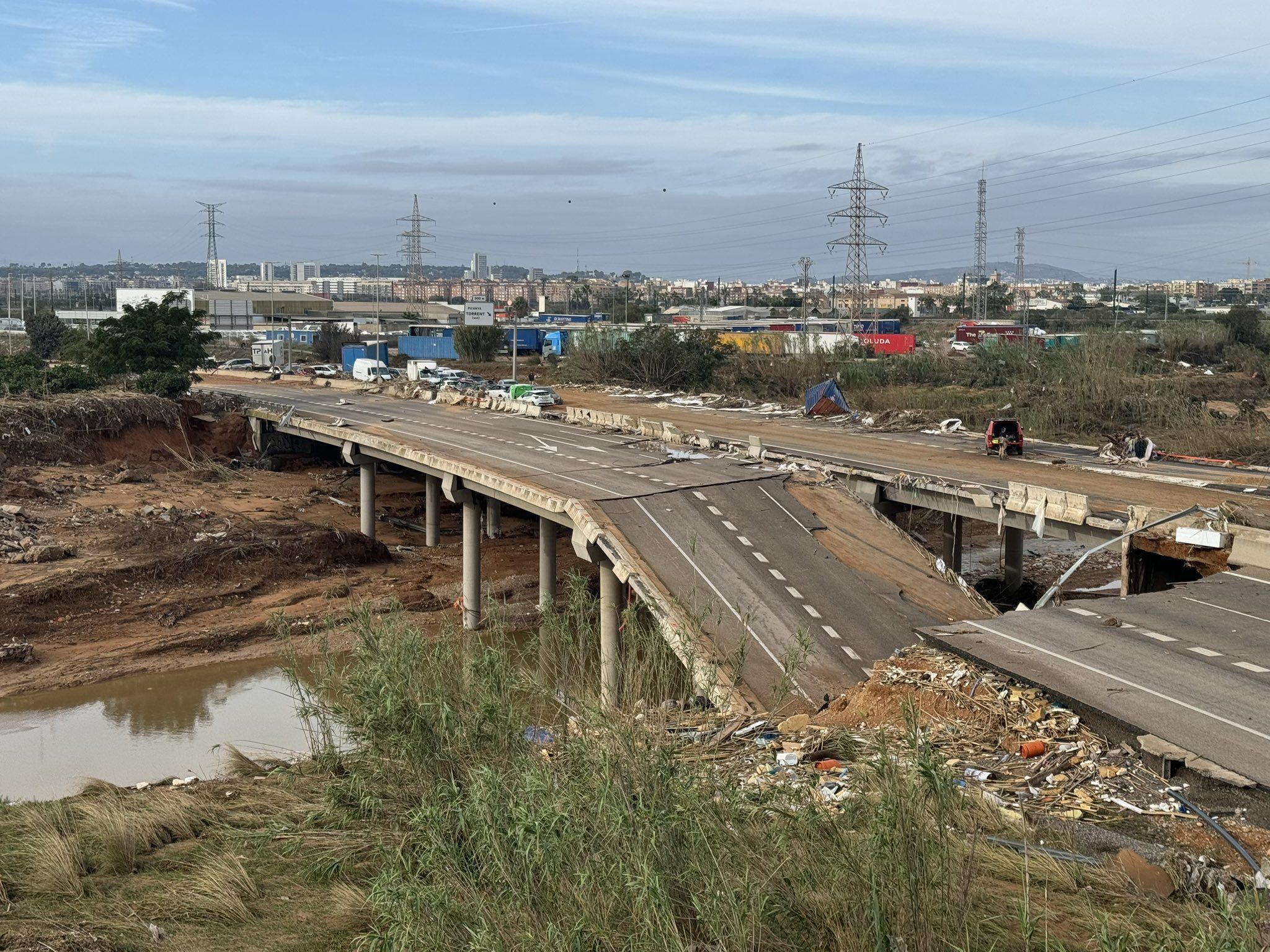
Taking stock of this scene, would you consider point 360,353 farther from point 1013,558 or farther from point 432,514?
point 1013,558

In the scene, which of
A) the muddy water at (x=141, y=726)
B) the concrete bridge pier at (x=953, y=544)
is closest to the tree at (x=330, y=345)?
the muddy water at (x=141, y=726)

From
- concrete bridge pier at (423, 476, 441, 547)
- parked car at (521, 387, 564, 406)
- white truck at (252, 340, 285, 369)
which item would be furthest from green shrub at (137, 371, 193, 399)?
white truck at (252, 340, 285, 369)

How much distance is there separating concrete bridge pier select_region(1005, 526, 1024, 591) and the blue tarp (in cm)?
1747

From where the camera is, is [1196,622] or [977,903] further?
[1196,622]

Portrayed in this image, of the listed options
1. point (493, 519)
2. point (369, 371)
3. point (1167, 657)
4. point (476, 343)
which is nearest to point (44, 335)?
point (476, 343)

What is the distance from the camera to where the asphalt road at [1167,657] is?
13805 millimetres

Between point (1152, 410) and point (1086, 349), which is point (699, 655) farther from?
point (1086, 349)

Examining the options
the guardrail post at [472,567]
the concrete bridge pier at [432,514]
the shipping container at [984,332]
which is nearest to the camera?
the guardrail post at [472,567]

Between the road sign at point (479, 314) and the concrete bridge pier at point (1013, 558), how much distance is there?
244ft

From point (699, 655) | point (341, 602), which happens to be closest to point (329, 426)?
point (341, 602)

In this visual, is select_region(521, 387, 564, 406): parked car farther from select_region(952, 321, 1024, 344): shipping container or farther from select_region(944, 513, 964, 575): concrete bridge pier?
select_region(952, 321, 1024, 344): shipping container

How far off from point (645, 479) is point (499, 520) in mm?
14191

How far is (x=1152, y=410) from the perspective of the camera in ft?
158

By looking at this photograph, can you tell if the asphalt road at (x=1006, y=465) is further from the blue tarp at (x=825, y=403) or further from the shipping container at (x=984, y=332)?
the shipping container at (x=984, y=332)
